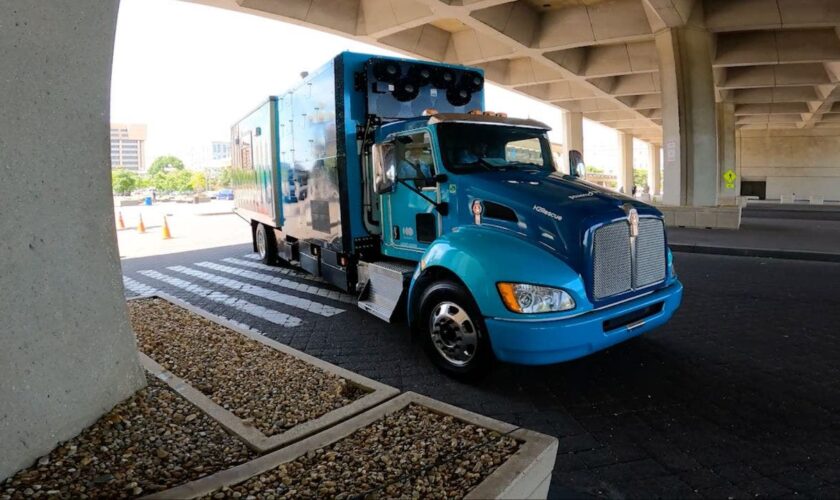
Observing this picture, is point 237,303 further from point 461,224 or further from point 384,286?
point 461,224

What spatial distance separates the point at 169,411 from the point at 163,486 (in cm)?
99

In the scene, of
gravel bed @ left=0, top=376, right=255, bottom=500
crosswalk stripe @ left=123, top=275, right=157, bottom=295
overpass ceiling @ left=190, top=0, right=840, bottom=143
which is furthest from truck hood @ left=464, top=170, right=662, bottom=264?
overpass ceiling @ left=190, top=0, right=840, bottom=143

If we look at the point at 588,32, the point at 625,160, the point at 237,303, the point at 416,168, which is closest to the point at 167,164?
the point at 625,160

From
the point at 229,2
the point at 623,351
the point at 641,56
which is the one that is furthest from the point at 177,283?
the point at 641,56

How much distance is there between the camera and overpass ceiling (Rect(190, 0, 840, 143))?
602 inches

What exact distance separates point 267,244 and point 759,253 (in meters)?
11.2

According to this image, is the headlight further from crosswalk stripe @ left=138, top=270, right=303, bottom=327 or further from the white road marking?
the white road marking

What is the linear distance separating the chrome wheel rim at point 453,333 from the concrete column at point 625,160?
48744 millimetres

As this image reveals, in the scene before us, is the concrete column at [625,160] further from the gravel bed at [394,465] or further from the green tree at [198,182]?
the green tree at [198,182]

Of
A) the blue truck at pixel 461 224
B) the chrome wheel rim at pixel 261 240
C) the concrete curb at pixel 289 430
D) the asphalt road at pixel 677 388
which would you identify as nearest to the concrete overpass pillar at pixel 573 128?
the chrome wheel rim at pixel 261 240

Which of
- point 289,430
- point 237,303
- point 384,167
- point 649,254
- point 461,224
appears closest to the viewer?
point 289,430

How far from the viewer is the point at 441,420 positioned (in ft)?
10.8

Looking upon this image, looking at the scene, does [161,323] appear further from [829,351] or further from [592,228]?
[829,351]

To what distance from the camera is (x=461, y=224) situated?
510 cm
